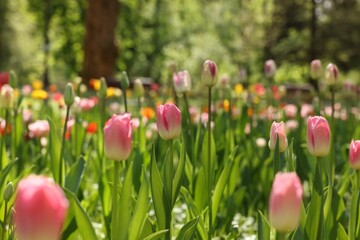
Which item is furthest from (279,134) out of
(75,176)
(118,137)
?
(75,176)

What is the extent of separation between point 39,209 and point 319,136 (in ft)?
2.51

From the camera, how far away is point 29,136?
3.11 meters

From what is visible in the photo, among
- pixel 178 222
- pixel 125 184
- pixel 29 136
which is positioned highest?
pixel 125 184

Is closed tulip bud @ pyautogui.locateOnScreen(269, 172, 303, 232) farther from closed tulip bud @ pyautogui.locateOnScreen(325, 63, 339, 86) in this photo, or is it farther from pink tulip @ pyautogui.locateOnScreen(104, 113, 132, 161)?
closed tulip bud @ pyautogui.locateOnScreen(325, 63, 339, 86)

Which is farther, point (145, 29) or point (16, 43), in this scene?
point (145, 29)

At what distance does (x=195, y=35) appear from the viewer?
2534 centimetres

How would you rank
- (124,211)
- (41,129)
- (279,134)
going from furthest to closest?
1. (41,129)
2. (279,134)
3. (124,211)

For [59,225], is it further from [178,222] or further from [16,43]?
[16,43]

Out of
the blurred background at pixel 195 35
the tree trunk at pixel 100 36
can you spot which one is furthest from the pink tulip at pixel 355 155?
the blurred background at pixel 195 35

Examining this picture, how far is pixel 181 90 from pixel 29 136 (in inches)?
47.0

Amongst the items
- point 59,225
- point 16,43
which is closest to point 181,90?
point 59,225

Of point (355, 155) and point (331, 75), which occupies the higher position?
point (331, 75)

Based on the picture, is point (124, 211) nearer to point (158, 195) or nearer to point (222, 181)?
point (158, 195)

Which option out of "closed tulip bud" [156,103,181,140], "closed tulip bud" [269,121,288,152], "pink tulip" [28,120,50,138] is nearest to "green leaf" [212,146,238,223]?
"closed tulip bud" [269,121,288,152]
